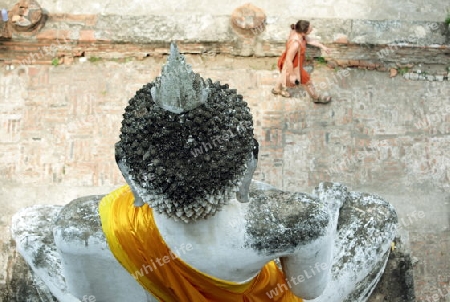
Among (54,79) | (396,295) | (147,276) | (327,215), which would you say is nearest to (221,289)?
(147,276)

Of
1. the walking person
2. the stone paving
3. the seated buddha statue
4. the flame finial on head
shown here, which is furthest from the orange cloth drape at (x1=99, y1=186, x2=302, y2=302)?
the walking person

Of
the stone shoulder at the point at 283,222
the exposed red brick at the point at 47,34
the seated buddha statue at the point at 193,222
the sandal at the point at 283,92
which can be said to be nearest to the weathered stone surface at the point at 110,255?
the seated buddha statue at the point at 193,222

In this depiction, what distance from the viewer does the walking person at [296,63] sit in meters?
7.27

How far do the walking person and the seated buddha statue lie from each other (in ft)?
8.16

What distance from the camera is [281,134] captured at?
746 centimetres

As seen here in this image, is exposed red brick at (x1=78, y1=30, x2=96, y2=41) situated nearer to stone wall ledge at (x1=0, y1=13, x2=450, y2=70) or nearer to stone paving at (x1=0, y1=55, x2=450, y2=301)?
stone wall ledge at (x1=0, y1=13, x2=450, y2=70)

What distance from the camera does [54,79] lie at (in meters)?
7.70

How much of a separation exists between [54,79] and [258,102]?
1.91 metres

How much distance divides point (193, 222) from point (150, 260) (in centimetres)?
37

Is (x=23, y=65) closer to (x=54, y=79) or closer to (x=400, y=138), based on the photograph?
(x=54, y=79)

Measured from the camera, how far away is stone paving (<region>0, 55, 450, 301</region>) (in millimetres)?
7188

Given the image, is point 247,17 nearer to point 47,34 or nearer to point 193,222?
point 47,34

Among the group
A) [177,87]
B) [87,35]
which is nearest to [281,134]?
[87,35]

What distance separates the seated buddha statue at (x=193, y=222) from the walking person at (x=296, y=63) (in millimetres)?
2488
